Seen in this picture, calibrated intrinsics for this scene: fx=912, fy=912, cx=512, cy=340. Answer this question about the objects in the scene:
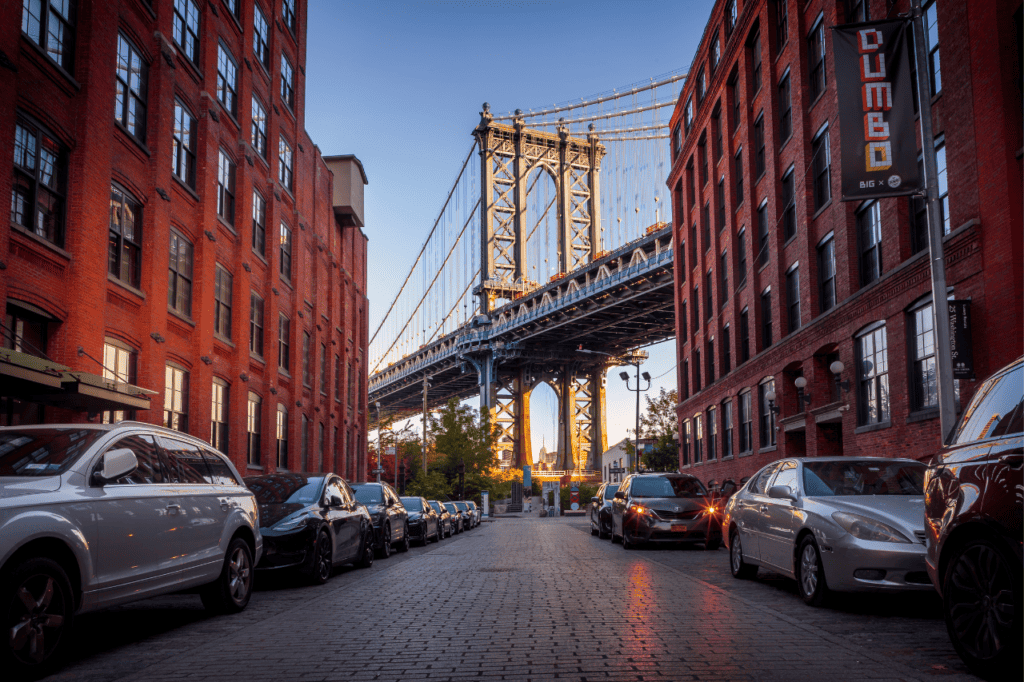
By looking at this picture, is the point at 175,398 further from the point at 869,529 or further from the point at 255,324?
the point at 869,529

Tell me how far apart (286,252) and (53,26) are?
49.0ft

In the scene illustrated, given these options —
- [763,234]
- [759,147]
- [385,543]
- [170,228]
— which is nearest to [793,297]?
[763,234]

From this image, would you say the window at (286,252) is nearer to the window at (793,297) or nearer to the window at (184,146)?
the window at (184,146)

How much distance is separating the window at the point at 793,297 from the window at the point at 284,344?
52.0 ft

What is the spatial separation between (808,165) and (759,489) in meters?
16.5

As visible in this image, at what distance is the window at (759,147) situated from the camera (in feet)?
102

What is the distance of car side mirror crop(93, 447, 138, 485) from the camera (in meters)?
6.54

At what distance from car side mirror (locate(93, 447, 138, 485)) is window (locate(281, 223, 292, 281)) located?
23053 millimetres

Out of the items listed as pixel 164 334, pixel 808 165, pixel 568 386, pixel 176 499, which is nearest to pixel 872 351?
pixel 808 165

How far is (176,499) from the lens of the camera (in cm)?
768

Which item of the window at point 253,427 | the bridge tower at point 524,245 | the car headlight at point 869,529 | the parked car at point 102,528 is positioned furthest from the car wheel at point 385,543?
the bridge tower at point 524,245

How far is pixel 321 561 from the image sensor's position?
38.8 feet

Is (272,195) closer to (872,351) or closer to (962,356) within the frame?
(872,351)

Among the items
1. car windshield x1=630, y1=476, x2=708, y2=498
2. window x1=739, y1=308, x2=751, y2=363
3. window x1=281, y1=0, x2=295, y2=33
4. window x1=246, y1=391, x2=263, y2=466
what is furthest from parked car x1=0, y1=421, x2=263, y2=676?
window x1=739, y1=308, x2=751, y2=363
